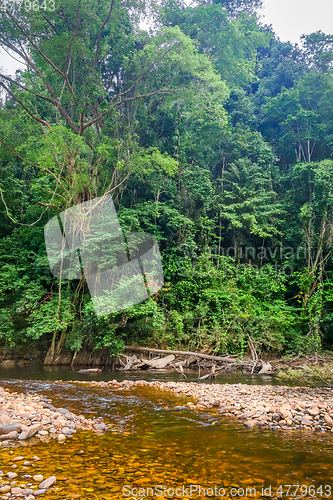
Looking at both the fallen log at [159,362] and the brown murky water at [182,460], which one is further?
the fallen log at [159,362]

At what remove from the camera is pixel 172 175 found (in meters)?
15.2

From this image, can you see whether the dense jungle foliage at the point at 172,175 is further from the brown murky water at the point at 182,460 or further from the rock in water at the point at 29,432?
the rock in water at the point at 29,432

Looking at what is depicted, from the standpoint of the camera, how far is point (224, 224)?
18359 millimetres

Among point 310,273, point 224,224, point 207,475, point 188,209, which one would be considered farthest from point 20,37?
point 207,475

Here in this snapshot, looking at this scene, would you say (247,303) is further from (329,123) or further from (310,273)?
(329,123)

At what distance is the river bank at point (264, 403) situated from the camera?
16.3 feet

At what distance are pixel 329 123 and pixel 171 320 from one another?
44.8 ft
